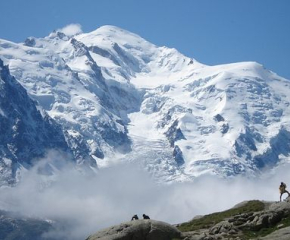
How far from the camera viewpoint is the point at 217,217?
69.8m

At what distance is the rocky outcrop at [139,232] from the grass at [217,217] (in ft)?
26.6

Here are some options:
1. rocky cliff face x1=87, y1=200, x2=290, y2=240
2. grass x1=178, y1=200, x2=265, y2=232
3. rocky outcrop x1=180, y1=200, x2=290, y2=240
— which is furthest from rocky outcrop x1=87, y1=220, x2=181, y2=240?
grass x1=178, y1=200, x2=265, y2=232

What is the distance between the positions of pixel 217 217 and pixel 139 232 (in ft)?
54.0

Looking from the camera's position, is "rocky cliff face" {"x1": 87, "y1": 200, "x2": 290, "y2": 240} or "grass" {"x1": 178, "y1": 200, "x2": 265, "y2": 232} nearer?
"rocky cliff face" {"x1": 87, "y1": 200, "x2": 290, "y2": 240}

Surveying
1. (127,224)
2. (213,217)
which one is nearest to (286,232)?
(127,224)

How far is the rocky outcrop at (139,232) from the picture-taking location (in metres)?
55.1

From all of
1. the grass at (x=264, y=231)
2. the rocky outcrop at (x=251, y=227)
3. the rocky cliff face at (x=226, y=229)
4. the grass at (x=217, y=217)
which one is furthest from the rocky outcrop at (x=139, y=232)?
the grass at (x=217, y=217)

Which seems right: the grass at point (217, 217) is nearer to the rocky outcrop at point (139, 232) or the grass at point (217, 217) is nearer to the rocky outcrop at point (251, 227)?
the rocky outcrop at point (251, 227)

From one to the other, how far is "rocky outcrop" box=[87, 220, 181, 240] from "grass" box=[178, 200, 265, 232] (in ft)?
26.6

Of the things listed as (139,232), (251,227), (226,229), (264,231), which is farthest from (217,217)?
(139,232)

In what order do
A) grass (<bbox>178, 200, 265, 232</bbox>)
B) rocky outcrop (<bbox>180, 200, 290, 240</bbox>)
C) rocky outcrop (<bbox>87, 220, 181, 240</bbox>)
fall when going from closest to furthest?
rocky outcrop (<bbox>87, 220, 181, 240</bbox>)
rocky outcrop (<bbox>180, 200, 290, 240</bbox>)
grass (<bbox>178, 200, 265, 232</bbox>)

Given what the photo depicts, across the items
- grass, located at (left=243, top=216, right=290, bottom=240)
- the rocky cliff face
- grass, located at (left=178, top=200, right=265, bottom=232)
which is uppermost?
grass, located at (left=178, top=200, right=265, bottom=232)

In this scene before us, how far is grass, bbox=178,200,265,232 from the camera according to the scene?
216ft

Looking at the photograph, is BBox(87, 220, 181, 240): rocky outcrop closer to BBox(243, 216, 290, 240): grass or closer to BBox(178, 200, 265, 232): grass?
BBox(243, 216, 290, 240): grass
